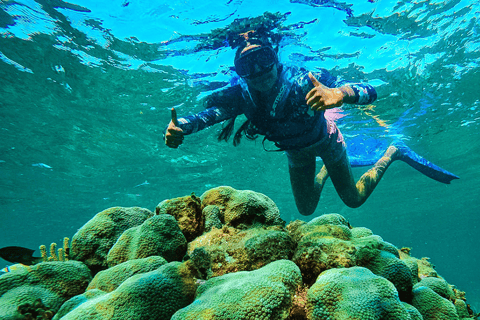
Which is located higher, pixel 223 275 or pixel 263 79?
pixel 263 79

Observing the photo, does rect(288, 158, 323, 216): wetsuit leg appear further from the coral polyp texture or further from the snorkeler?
the coral polyp texture

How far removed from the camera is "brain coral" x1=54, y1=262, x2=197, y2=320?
4.92ft

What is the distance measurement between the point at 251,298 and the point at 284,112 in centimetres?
408

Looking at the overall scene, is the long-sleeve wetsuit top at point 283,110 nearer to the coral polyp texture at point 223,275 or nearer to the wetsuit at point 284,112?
the wetsuit at point 284,112

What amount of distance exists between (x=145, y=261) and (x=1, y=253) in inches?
59.8

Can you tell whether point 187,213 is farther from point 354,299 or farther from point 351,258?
point 354,299

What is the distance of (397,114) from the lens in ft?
43.9

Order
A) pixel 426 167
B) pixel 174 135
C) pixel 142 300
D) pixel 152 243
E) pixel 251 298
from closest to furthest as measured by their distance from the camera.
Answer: pixel 251 298, pixel 142 300, pixel 152 243, pixel 174 135, pixel 426 167

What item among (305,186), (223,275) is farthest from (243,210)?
(305,186)

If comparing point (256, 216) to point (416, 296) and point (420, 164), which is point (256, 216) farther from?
point (420, 164)

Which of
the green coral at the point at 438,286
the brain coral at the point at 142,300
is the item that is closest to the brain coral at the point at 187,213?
the brain coral at the point at 142,300

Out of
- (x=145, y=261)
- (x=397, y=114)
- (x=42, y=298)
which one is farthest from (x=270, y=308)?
(x=397, y=114)

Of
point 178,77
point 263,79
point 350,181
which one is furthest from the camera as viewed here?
point 178,77

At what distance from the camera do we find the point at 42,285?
2049 mm
